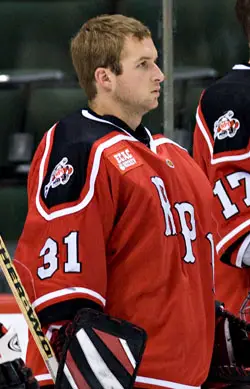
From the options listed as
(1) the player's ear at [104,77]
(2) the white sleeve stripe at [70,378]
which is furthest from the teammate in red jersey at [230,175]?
(2) the white sleeve stripe at [70,378]

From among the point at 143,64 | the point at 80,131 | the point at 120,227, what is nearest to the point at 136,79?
the point at 143,64

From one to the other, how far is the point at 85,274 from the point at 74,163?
0.59 feet

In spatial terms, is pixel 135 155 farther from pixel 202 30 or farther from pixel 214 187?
pixel 202 30

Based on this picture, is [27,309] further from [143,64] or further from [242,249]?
[242,249]

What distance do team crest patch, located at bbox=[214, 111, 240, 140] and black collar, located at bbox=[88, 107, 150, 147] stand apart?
15.8 inches

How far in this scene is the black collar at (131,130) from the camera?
6.72 feet

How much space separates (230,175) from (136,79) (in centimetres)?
48

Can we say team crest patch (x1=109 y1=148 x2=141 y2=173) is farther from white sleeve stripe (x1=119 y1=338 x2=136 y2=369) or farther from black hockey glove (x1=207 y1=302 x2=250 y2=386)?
black hockey glove (x1=207 y1=302 x2=250 y2=386)

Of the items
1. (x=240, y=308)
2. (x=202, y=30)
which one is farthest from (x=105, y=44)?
(x=202, y=30)

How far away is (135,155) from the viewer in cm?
201

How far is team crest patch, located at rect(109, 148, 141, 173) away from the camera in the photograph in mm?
1951

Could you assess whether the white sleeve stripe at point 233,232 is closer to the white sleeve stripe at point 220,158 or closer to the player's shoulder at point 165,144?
the white sleeve stripe at point 220,158

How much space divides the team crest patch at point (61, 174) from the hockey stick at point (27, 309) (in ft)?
0.47

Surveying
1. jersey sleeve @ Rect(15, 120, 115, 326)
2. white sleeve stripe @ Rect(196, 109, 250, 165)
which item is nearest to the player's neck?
jersey sleeve @ Rect(15, 120, 115, 326)
